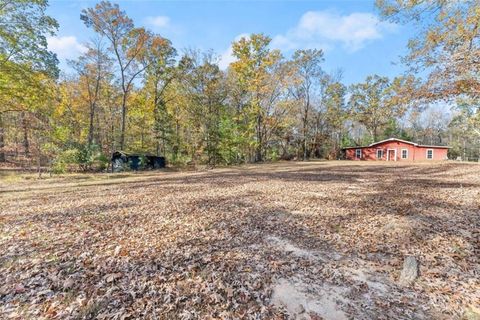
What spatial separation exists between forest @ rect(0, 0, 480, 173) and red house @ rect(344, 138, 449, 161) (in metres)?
4.00

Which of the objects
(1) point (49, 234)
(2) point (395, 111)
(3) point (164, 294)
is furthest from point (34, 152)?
(2) point (395, 111)

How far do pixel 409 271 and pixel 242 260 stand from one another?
96.7 inches

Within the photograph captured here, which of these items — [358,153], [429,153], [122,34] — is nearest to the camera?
[122,34]

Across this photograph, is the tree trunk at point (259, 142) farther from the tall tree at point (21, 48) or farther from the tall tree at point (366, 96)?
the tall tree at point (21, 48)

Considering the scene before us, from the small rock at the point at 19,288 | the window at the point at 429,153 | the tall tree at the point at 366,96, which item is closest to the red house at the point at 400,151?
the window at the point at 429,153

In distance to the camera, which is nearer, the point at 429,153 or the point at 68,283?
the point at 68,283

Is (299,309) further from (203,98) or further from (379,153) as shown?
(379,153)

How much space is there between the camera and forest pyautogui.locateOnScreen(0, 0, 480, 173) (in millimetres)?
12586

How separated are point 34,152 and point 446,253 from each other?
22.5 metres

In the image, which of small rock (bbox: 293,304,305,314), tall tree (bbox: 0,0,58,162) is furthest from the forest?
small rock (bbox: 293,304,305,314)

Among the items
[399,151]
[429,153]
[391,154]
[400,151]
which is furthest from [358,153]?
[429,153]

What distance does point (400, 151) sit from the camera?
3194cm

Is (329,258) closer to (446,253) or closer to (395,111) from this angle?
(446,253)

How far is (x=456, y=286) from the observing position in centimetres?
334
